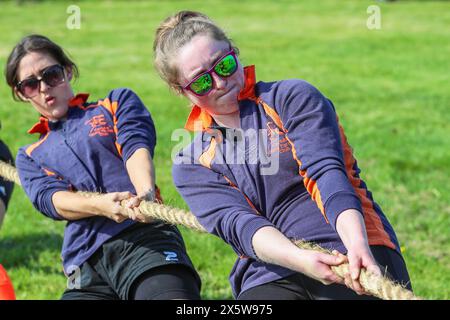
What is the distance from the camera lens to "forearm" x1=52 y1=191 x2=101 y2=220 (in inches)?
166

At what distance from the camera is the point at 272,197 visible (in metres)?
3.44

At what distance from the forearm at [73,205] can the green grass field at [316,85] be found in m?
1.18

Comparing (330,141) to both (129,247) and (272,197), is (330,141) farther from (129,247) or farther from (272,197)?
(129,247)

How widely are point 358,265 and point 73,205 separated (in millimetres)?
1910

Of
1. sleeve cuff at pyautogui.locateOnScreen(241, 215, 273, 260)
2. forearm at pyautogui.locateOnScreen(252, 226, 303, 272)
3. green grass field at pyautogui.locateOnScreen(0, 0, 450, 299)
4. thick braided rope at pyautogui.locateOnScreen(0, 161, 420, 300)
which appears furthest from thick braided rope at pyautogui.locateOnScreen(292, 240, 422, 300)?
green grass field at pyautogui.locateOnScreen(0, 0, 450, 299)

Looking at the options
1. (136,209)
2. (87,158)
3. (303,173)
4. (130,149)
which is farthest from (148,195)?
(303,173)

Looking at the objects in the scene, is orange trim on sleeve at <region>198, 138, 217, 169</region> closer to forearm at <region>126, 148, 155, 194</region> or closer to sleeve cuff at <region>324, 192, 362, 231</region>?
sleeve cuff at <region>324, 192, 362, 231</region>

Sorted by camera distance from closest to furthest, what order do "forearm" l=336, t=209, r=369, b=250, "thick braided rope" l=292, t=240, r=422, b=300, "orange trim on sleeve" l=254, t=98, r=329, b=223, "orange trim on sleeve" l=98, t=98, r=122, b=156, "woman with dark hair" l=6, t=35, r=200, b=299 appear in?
"thick braided rope" l=292, t=240, r=422, b=300
"forearm" l=336, t=209, r=369, b=250
"orange trim on sleeve" l=254, t=98, r=329, b=223
"woman with dark hair" l=6, t=35, r=200, b=299
"orange trim on sleeve" l=98, t=98, r=122, b=156

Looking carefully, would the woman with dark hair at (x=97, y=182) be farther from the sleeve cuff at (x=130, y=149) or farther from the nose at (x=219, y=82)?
the nose at (x=219, y=82)

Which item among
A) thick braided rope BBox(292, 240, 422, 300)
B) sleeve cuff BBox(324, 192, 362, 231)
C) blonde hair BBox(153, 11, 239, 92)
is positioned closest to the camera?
thick braided rope BBox(292, 240, 422, 300)

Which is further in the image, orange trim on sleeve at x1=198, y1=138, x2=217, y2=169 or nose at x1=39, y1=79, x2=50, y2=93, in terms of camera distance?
nose at x1=39, y1=79, x2=50, y2=93

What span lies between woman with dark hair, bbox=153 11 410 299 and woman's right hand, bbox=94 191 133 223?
524mm

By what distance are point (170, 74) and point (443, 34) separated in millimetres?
14035

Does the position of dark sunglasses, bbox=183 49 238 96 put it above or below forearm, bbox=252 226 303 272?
above
